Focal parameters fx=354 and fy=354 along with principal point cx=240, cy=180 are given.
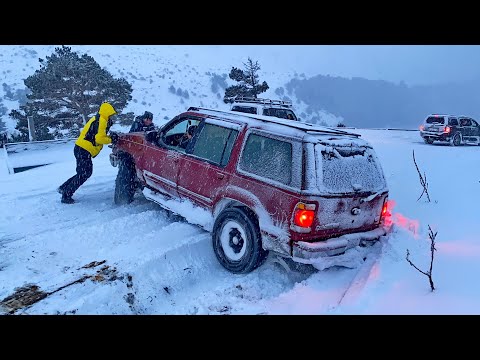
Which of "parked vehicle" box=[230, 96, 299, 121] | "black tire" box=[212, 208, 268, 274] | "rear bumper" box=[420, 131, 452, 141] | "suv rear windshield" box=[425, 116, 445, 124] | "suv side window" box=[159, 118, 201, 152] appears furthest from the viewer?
"suv rear windshield" box=[425, 116, 445, 124]

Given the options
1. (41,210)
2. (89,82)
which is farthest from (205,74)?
(41,210)

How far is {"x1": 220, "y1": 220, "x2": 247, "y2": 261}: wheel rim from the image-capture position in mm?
4488

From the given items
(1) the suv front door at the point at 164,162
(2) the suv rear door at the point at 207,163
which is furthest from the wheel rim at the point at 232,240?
(1) the suv front door at the point at 164,162

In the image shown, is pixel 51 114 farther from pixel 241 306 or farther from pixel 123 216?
pixel 241 306

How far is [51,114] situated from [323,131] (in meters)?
23.3

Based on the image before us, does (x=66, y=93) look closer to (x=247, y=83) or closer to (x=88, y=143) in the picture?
(x=247, y=83)

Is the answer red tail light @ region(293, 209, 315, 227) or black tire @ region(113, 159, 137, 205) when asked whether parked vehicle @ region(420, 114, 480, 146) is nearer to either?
black tire @ region(113, 159, 137, 205)

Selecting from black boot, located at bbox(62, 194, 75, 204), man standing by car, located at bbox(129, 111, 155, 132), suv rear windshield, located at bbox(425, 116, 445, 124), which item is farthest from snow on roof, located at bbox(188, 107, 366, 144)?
suv rear windshield, located at bbox(425, 116, 445, 124)

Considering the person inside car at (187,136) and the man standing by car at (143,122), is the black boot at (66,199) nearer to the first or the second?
the man standing by car at (143,122)

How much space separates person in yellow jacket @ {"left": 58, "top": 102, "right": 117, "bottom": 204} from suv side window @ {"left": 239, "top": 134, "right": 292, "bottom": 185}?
331cm

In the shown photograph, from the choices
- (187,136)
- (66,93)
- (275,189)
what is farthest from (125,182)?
(66,93)

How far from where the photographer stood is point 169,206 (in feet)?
18.6

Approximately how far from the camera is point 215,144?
16.8 ft

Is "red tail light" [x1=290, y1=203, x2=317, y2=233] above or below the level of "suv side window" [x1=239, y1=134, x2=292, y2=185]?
below
